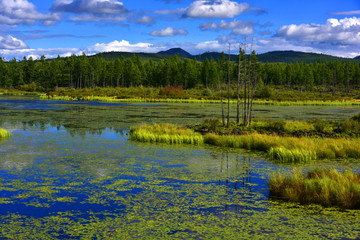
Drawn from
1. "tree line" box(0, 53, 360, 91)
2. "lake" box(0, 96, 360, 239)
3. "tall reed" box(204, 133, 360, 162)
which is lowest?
"lake" box(0, 96, 360, 239)

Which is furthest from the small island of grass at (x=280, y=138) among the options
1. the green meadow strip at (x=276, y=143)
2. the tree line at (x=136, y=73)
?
the tree line at (x=136, y=73)

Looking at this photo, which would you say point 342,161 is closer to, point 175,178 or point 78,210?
point 175,178

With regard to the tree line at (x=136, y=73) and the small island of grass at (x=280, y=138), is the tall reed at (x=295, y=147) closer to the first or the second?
the small island of grass at (x=280, y=138)

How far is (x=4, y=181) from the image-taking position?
1298 cm

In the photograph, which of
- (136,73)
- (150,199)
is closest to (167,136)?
(150,199)

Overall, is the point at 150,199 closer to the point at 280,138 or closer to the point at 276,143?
the point at 276,143

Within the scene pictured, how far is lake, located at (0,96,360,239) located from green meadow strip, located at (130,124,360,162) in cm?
115

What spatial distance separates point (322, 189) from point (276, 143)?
9.75 meters

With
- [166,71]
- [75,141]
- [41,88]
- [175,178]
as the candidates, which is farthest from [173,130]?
[41,88]

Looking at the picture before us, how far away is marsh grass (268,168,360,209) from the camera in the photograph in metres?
10.3

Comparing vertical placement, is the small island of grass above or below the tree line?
below

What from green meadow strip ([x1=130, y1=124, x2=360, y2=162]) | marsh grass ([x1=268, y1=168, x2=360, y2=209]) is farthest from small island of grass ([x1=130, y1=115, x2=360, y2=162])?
marsh grass ([x1=268, y1=168, x2=360, y2=209])

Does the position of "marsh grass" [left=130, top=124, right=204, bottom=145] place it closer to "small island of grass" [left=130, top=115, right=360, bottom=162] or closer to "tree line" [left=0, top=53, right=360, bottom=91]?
"small island of grass" [left=130, top=115, right=360, bottom=162]

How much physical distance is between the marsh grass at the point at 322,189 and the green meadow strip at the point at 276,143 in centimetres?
600
